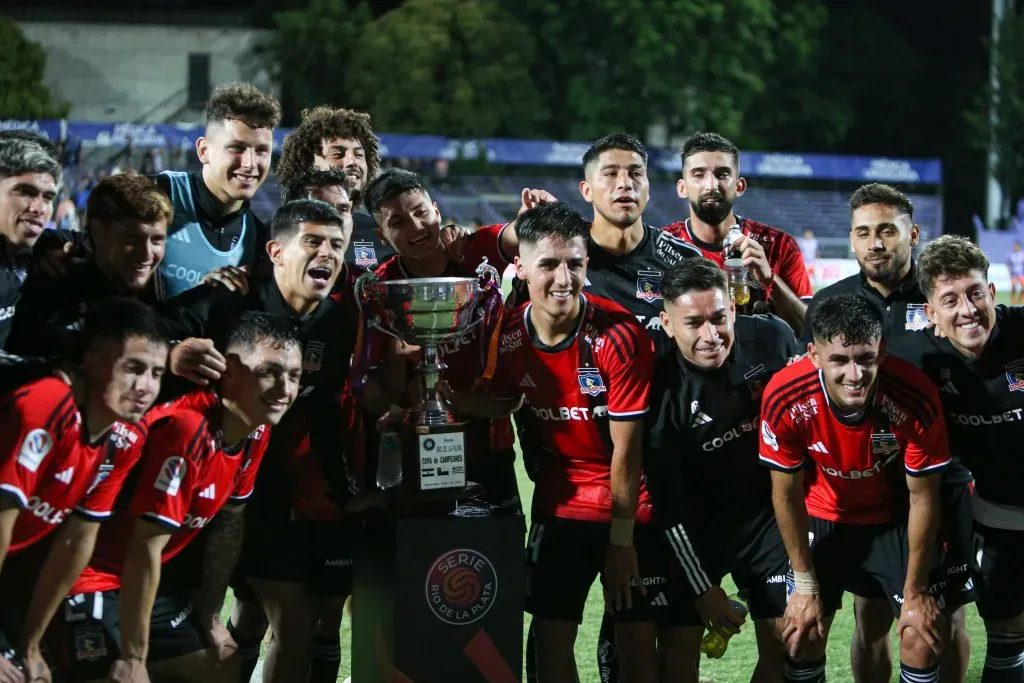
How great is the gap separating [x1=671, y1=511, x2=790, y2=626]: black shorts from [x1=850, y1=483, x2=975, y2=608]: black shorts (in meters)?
0.34

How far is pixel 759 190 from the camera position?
37.0 m

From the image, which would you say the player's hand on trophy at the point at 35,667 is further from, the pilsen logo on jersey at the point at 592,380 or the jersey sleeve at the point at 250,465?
the pilsen logo on jersey at the point at 592,380

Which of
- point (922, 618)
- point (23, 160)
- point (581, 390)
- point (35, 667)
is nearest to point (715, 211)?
point (581, 390)

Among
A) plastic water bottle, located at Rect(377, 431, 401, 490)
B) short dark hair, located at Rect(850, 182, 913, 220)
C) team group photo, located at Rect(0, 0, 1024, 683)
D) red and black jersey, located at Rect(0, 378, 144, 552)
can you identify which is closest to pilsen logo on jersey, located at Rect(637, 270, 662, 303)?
team group photo, located at Rect(0, 0, 1024, 683)

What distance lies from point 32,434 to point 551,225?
1880 millimetres

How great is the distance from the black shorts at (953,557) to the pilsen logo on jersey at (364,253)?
2581 millimetres

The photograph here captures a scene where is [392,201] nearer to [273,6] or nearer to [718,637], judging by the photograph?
[718,637]

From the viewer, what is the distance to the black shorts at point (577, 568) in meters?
4.59

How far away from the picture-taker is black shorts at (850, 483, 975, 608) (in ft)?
15.3

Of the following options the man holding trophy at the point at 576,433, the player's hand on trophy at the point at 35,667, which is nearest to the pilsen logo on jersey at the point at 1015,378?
the man holding trophy at the point at 576,433

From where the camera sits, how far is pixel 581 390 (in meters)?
4.59

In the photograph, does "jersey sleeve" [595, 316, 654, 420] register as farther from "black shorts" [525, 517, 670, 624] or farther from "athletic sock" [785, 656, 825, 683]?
"athletic sock" [785, 656, 825, 683]

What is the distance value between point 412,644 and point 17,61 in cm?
3775

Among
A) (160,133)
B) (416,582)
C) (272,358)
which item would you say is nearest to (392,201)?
(272,358)
